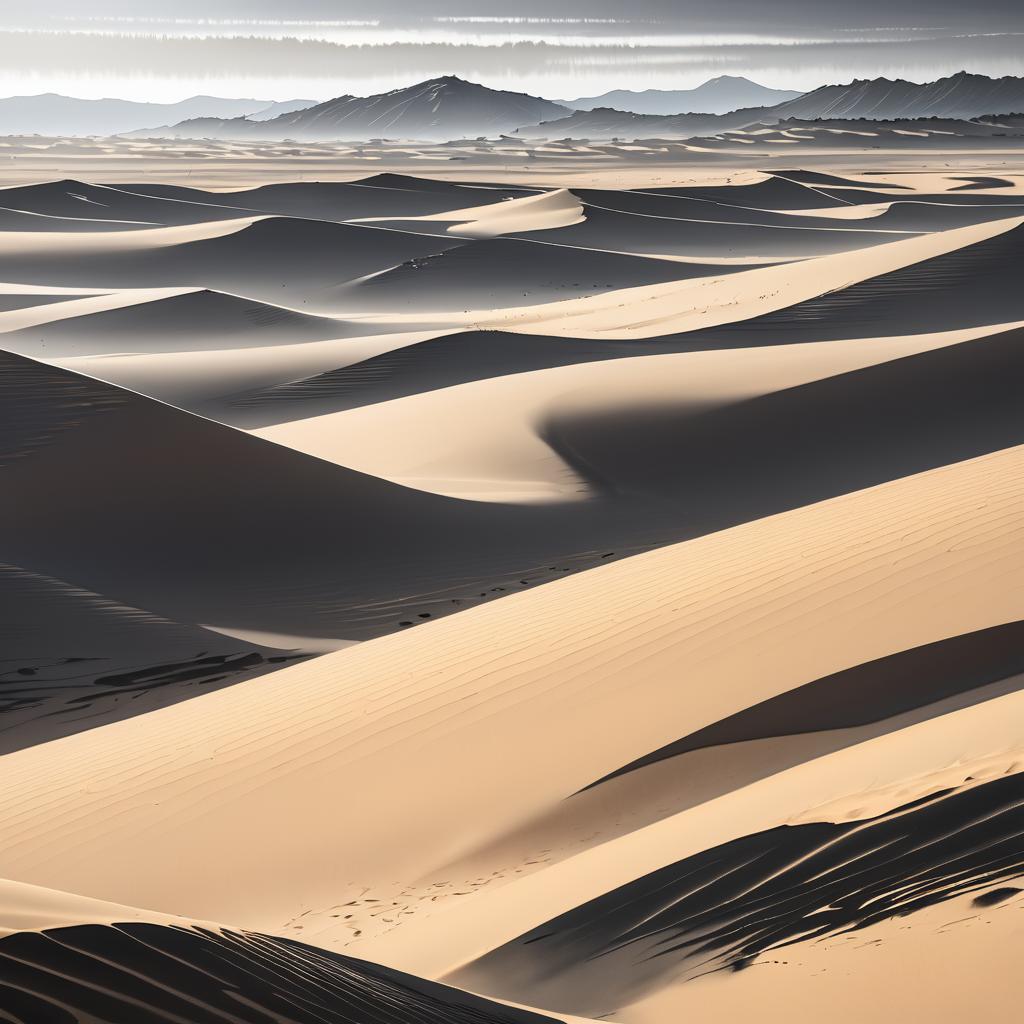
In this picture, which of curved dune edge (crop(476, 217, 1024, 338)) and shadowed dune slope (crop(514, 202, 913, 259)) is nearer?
curved dune edge (crop(476, 217, 1024, 338))

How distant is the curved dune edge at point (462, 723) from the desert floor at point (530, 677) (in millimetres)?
25

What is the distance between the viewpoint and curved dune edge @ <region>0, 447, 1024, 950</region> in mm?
5387

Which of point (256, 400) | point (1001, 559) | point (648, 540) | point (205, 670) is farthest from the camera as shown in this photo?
point (256, 400)

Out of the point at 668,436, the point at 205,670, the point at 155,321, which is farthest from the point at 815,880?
the point at 155,321

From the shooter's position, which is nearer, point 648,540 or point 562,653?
point 562,653

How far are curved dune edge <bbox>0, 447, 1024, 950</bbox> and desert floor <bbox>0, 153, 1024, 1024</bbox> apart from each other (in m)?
0.02

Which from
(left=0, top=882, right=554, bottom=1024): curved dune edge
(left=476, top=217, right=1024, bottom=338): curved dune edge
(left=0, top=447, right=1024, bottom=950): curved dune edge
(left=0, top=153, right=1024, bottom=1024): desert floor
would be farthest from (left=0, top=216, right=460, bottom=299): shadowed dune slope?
(left=0, top=882, right=554, bottom=1024): curved dune edge

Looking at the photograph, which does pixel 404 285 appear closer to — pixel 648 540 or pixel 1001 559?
pixel 648 540

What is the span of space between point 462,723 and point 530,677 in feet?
1.64

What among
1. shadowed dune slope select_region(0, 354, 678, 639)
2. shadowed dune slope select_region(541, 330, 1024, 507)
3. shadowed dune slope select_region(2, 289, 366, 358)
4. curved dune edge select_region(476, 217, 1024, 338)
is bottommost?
shadowed dune slope select_region(0, 354, 678, 639)

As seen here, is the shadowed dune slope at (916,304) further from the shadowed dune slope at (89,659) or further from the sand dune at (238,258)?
the sand dune at (238,258)

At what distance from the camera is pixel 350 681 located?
712 centimetres

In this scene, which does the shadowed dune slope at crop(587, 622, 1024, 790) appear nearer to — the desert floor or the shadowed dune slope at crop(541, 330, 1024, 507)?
the desert floor

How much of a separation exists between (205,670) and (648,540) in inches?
163
